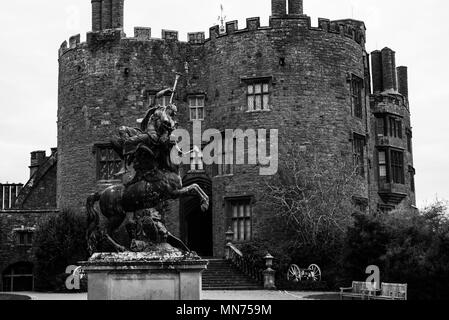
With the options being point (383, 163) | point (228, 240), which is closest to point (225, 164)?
point (228, 240)

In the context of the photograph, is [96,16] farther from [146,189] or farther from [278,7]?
[146,189]

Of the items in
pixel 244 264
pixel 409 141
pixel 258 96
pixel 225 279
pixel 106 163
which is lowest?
pixel 225 279

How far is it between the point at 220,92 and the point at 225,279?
985cm

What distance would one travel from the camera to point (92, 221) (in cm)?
1501

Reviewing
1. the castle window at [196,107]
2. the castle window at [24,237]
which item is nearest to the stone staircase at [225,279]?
the castle window at [196,107]

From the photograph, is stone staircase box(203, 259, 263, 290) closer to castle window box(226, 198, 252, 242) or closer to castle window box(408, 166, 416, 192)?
castle window box(226, 198, 252, 242)

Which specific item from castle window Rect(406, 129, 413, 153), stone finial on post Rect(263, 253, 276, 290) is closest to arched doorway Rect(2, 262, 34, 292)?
stone finial on post Rect(263, 253, 276, 290)

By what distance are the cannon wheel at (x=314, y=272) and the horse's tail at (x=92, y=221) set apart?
18.3 metres

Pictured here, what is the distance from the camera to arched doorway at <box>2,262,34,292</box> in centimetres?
3750

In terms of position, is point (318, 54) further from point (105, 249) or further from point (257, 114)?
point (105, 249)

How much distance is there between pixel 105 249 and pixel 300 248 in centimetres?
1995

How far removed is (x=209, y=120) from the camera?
38.0 m

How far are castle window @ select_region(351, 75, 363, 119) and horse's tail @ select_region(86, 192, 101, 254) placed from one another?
83.0ft
